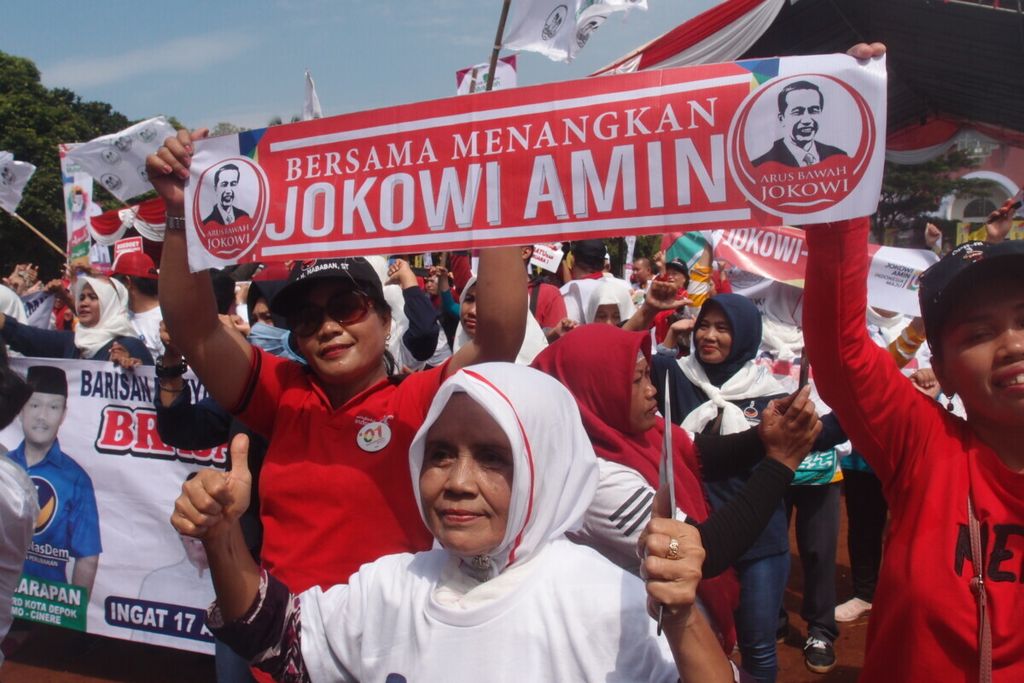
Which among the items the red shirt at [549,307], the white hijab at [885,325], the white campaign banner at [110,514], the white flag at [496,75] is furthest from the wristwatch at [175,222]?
the white flag at [496,75]

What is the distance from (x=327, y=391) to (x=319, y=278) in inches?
12.1

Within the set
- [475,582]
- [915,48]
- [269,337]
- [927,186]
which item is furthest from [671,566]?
[927,186]

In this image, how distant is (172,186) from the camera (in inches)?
88.7

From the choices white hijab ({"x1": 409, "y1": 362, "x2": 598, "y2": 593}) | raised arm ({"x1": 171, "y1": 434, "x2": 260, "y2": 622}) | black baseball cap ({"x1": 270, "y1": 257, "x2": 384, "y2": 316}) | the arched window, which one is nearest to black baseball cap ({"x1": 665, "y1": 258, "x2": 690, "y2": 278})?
black baseball cap ({"x1": 270, "y1": 257, "x2": 384, "y2": 316})

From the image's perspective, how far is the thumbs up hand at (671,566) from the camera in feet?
4.09

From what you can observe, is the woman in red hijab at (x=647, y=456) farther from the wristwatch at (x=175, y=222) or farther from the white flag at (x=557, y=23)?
the white flag at (x=557, y=23)

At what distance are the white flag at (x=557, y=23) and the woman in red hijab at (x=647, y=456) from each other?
3984mm

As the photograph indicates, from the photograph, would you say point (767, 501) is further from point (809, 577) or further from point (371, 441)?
point (809, 577)

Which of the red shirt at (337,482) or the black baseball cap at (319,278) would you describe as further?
the black baseball cap at (319,278)

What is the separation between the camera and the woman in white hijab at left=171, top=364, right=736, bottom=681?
1.45 meters

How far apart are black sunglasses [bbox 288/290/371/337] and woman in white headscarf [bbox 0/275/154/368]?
9.25ft

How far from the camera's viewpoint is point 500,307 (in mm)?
2031

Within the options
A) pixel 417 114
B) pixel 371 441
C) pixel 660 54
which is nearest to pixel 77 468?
pixel 371 441

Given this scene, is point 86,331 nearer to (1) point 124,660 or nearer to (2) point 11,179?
(1) point 124,660
